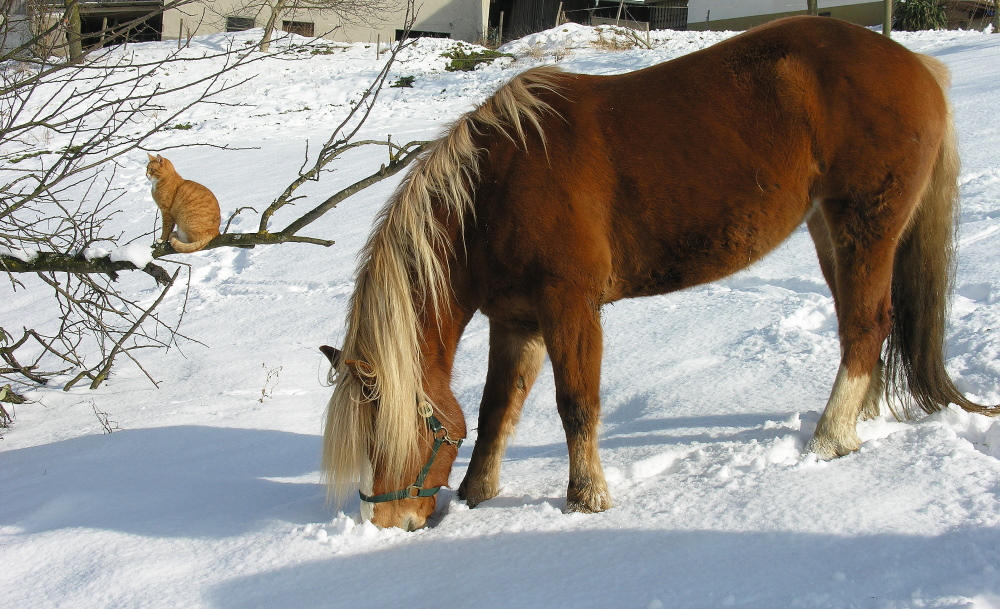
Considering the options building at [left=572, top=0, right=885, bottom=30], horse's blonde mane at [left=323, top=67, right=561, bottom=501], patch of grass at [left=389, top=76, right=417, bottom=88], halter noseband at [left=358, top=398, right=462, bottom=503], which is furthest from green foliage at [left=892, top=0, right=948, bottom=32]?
halter noseband at [left=358, top=398, right=462, bottom=503]

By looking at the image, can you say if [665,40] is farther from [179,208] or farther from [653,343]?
[179,208]

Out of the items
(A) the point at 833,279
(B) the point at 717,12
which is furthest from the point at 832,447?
(B) the point at 717,12

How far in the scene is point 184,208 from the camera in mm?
3607

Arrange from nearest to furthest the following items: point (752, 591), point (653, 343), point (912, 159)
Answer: point (752, 591)
point (912, 159)
point (653, 343)

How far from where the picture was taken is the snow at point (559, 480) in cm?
204

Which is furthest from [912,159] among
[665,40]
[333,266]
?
[665,40]

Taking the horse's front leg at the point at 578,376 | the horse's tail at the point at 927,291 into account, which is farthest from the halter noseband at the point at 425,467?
the horse's tail at the point at 927,291

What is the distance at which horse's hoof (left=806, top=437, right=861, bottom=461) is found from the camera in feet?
9.34

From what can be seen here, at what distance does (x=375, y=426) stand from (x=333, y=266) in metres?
4.54

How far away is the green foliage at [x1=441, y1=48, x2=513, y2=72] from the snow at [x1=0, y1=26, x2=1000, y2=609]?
1160cm

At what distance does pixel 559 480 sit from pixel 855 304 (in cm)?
147

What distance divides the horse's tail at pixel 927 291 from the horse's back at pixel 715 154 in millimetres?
311

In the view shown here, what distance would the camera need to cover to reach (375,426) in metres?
2.72

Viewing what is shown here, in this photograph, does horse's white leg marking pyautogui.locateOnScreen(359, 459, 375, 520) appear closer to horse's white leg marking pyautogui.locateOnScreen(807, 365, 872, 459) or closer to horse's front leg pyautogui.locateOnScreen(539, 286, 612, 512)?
horse's front leg pyautogui.locateOnScreen(539, 286, 612, 512)
